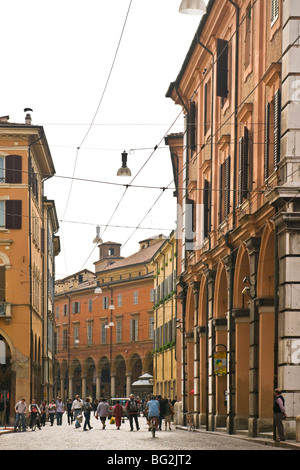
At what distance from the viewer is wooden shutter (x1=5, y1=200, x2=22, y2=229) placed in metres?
57.3

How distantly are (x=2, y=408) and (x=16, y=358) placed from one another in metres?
4.24

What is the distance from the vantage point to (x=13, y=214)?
57344mm

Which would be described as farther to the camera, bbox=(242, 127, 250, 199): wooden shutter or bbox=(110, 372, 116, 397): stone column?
bbox=(110, 372, 116, 397): stone column

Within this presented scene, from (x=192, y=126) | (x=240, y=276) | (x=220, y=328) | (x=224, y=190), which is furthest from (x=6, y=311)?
(x=240, y=276)

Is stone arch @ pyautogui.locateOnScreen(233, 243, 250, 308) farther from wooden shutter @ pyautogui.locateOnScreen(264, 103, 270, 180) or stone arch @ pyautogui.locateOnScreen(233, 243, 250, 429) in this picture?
wooden shutter @ pyautogui.locateOnScreen(264, 103, 270, 180)

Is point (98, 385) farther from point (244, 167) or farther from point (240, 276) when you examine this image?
point (244, 167)

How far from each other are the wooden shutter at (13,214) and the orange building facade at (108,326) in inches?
2016

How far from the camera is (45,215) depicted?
246 ft

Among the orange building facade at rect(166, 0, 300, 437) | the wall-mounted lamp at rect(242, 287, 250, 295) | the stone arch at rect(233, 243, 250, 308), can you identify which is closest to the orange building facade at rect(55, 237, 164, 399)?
the orange building facade at rect(166, 0, 300, 437)

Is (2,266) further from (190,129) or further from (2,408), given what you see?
(190,129)

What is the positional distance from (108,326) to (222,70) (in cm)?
7847

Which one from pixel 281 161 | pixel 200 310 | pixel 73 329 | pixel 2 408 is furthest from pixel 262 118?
pixel 73 329

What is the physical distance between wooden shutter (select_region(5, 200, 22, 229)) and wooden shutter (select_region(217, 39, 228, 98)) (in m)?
22.1

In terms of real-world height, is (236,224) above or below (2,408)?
above
